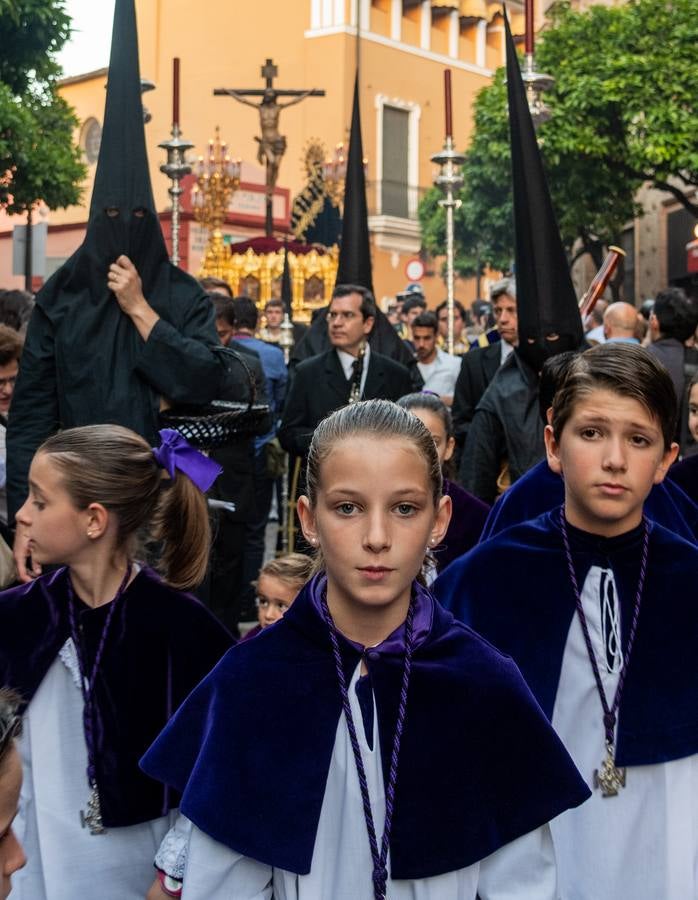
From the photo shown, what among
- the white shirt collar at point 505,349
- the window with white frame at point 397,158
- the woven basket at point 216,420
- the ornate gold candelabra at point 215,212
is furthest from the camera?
the window with white frame at point 397,158

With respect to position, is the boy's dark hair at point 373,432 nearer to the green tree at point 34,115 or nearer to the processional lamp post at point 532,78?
the processional lamp post at point 532,78

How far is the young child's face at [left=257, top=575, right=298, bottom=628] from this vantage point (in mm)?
5176

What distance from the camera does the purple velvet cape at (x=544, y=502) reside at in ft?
14.0

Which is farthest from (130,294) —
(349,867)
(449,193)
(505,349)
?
(449,193)

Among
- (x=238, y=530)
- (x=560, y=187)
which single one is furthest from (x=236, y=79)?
(x=238, y=530)

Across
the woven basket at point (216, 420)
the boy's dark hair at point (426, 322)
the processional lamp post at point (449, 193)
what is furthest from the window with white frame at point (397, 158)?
the woven basket at point (216, 420)

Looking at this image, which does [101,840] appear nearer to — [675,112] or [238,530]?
[238,530]

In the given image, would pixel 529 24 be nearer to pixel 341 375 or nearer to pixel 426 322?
pixel 426 322

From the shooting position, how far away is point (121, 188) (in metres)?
5.17

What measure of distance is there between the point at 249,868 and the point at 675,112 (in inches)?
1062

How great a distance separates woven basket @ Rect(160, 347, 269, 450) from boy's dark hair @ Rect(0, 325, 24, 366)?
1.02m

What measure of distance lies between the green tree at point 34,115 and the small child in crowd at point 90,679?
1910cm

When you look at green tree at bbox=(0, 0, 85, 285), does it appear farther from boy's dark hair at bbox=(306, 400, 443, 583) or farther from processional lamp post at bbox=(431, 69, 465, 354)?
boy's dark hair at bbox=(306, 400, 443, 583)

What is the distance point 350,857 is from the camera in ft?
8.89
